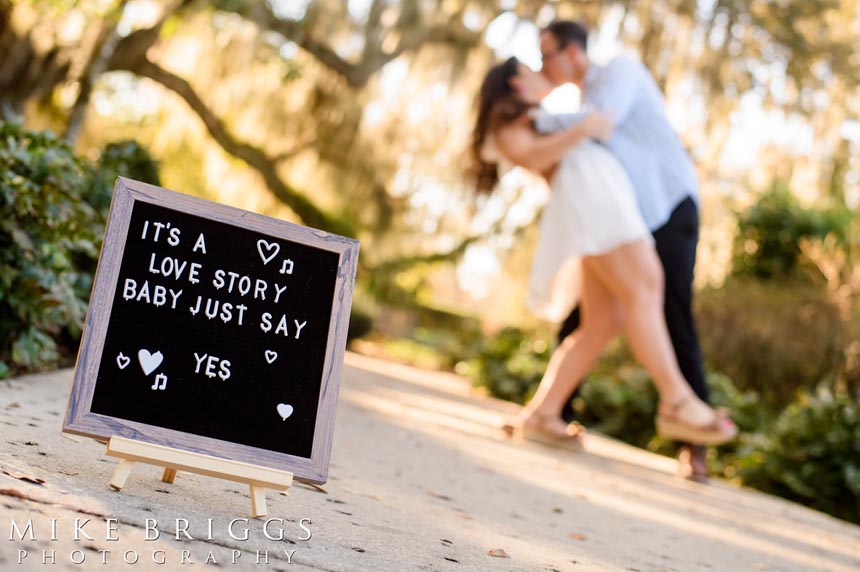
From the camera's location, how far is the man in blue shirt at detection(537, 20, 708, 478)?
15.8 ft

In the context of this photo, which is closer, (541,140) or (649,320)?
(649,320)

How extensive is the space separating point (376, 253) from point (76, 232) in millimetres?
8721

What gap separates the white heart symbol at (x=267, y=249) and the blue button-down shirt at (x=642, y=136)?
289cm

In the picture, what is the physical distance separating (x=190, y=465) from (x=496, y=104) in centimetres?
358

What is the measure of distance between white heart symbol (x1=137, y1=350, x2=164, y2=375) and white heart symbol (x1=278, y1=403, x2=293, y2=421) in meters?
0.27

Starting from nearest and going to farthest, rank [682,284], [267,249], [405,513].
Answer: [267,249], [405,513], [682,284]

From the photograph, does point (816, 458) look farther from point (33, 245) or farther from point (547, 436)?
point (33, 245)

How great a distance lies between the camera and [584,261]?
4887 mm

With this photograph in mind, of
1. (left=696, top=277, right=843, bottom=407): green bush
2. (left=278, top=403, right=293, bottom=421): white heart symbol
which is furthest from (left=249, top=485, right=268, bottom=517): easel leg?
(left=696, top=277, right=843, bottom=407): green bush

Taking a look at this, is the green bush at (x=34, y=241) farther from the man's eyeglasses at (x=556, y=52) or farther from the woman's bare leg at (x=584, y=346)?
the man's eyeglasses at (x=556, y=52)

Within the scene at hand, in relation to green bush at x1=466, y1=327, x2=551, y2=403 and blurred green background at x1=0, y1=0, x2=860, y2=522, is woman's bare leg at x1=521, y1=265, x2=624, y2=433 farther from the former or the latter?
green bush at x1=466, y1=327, x2=551, y2=403

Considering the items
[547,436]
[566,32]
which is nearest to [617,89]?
[566,32]

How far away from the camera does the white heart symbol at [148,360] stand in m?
2.01

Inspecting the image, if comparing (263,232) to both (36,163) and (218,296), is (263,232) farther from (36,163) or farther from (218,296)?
(36,163)
